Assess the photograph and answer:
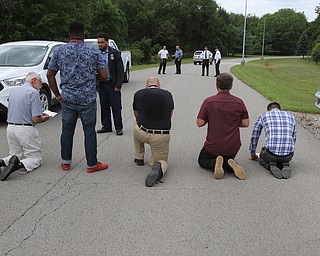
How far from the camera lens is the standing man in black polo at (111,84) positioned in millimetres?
7551

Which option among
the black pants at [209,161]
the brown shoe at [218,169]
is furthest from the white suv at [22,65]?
the brown shoe at [218,169]

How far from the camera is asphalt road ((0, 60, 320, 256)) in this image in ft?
11.4

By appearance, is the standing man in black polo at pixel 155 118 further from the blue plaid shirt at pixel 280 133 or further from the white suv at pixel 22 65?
the white suv at pixel 22 65

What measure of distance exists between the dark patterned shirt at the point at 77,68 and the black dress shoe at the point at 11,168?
1.07 metres

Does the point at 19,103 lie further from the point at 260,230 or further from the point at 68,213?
the point at 260,230

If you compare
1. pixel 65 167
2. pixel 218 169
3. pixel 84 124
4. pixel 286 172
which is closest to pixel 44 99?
pixel 65 167

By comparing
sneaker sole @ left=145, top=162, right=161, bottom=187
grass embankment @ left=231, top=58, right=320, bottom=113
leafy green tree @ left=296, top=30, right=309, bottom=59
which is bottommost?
leafy green tree @ left=296, top=30, right=309, bottom=59

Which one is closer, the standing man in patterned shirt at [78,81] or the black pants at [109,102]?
the standing man in patterned shirt at [78,81]

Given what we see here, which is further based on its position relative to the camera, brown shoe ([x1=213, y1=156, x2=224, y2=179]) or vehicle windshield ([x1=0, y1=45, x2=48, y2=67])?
vehicle windshield ([x1=0, y1=45, x2=48, y2=67])

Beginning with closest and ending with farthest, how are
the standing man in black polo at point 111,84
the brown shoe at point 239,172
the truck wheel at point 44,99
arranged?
the brown shoe at point 239,172 → the standing man in black polo at point 111,84 → the truck wheel at point 44,99

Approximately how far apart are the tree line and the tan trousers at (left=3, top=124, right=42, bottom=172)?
23507 mm

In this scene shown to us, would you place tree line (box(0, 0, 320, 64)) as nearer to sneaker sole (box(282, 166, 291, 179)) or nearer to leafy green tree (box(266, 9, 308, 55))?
leafy green tree (box(266, 9, 308, 55))

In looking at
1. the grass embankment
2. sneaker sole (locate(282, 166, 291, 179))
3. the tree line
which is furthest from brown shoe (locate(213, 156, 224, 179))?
the tree line

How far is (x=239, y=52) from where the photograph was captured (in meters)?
108
